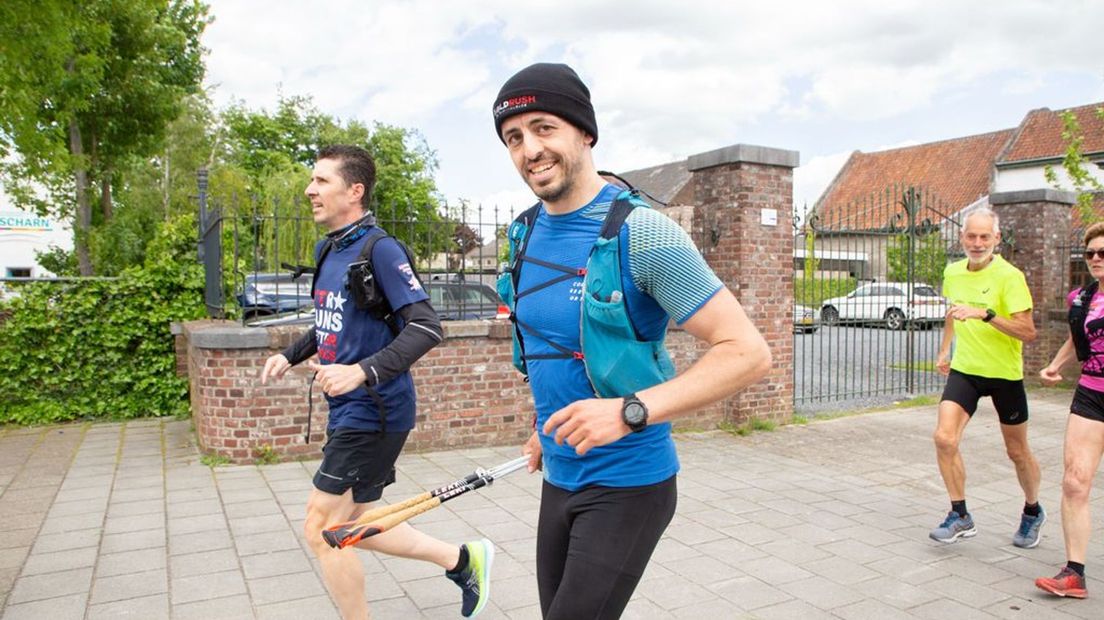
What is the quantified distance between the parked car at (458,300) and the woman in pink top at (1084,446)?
15.7ft

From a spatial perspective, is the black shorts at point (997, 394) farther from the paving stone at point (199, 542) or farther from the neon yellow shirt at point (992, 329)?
the paving stone at point (199, 542)

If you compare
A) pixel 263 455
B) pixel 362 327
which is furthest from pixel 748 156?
pixel 362 327

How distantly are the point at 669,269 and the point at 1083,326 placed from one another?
361 cm

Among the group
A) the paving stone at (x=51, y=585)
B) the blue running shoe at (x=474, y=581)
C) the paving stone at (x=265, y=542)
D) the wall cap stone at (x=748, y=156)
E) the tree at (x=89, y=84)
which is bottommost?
the paving stone at (x=265, y=542)

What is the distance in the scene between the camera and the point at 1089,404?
4.19m

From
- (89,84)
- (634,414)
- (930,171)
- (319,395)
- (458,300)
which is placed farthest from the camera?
(930,171)

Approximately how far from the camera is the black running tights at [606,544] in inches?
79.0

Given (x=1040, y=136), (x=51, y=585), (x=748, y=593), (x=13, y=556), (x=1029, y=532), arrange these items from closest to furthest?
1. (x=748, y=593)
2. (x=51, y=585)
3. (x=13, y=556)
4. (x=1029, y=532)
5. (x=1040, y=136)

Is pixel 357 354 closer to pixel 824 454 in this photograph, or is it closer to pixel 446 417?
pixel 446 417

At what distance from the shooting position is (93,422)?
8.88m

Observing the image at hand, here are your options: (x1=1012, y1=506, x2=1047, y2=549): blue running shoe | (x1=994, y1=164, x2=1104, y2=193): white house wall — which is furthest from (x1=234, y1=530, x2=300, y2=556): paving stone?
(x1=994, y1=164, x2=1104, y2=193): white house wall

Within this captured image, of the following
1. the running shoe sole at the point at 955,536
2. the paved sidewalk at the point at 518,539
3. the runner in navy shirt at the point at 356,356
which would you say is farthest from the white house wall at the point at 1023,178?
the runner in navy shirt at the point at 356,356

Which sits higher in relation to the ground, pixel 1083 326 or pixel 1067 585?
pixel 1083 326

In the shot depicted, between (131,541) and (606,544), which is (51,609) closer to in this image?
(131,541)
